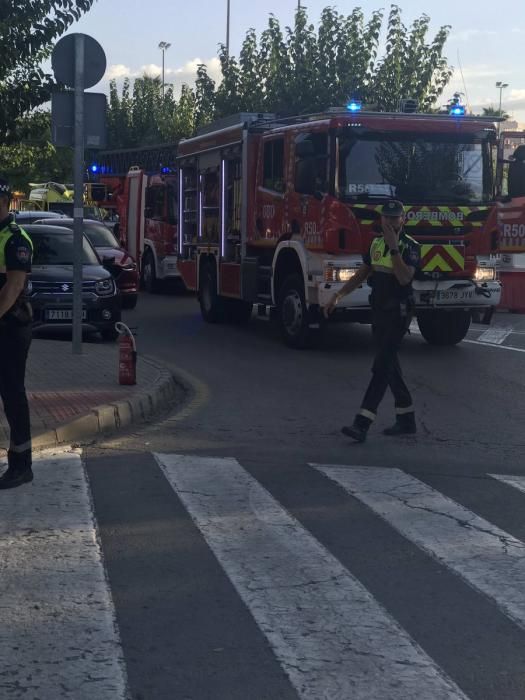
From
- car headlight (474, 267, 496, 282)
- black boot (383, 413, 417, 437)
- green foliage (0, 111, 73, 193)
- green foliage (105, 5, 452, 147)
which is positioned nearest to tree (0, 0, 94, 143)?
green foliage (0, 111, 73, 193)

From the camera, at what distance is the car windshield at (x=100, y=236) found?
2082 cm

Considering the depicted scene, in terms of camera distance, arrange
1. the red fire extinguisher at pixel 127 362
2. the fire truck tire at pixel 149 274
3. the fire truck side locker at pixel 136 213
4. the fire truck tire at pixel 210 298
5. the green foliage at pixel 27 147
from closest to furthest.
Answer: the red fire extinguisher at pixel 127 362 < the green foliage at pixel 27 147 < the fire truck tire at pixel 210 298 < the fire truck tire at pixel 149 274 < the fire truck side locker at pixel 136 213

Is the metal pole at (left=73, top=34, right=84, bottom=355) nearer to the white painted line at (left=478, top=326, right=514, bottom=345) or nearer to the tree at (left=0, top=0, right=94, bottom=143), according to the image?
the tree at (left=0, top=0, right=94, bottom=143)

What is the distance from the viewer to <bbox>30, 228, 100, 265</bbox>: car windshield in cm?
1616

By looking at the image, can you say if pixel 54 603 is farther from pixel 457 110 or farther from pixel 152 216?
pixel 152 216

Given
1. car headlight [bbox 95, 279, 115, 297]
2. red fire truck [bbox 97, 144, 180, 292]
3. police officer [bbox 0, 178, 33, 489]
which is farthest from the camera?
red fire truck [bbox 97, 144, 180, 292]

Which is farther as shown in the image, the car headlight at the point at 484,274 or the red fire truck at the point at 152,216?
the red fire truck at the point at 152,216

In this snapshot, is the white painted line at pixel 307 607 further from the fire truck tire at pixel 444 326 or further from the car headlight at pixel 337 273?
the fire truck tire at pixel 444 326

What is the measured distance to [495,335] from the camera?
1730cm

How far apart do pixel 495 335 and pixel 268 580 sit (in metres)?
12.6

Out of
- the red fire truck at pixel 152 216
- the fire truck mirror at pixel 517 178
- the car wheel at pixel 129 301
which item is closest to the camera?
the fire truck mirror at pixel 517 178

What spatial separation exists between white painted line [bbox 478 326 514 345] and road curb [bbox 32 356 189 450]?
20.4 ft

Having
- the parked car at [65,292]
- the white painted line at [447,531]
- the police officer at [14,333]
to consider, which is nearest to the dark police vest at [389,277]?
the white painted line at [447,531]

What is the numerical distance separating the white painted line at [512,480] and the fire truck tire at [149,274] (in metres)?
18.8
